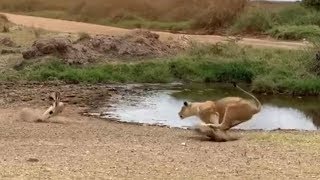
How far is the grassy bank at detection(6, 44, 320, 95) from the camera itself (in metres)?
25.2

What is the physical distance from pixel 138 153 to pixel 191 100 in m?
10.7

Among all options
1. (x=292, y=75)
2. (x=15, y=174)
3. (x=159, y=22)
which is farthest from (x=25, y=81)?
(x=159, y=22)

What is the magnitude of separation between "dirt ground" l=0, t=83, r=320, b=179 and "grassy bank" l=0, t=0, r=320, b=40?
22.0 m

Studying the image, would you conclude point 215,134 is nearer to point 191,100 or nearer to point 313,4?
point 191,100

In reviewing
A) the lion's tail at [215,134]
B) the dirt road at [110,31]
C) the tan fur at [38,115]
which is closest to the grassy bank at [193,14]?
the dirt road at [110,31]

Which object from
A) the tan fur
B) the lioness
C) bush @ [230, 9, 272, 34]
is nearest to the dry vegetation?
bush @ [230, 9, 272, 34]

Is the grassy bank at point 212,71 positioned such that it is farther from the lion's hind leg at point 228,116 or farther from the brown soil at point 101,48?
the lion's hind leg at point 228,116

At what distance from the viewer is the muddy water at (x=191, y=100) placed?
1903 centimetres

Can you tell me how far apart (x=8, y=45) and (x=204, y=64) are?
28.7 feet

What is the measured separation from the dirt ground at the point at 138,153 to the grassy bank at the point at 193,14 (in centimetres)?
2205

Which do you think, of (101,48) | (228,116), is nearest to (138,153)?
(228,116)

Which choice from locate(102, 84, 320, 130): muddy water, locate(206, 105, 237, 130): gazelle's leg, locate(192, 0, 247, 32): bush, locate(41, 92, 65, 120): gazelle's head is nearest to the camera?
locate(206, 105, 237, 130): gazelle's leg

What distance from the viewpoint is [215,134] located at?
14078mm

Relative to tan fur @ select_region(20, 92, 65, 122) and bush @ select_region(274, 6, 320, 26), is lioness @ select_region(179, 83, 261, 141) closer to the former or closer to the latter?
tan fur @ select_region(20, 92, 65, 122)
